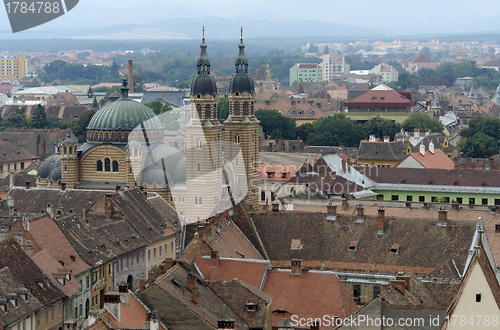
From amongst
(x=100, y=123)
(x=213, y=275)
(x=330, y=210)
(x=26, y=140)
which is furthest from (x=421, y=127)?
(x=213, y=275)

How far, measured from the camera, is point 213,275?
5766cm

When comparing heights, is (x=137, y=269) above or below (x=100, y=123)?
below

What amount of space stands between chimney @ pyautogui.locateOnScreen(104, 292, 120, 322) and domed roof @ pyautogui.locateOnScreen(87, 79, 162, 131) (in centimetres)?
5708

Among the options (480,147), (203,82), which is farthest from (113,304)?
(480,147)

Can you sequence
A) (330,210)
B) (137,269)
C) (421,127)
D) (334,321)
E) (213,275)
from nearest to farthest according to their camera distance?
(334,321) → (213,275) → (330,210) → (137,269) → (421,127)

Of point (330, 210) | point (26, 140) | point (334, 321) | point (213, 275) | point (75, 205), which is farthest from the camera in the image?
point (26, 140)

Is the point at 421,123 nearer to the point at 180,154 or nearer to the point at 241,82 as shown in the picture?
the point at 241,82

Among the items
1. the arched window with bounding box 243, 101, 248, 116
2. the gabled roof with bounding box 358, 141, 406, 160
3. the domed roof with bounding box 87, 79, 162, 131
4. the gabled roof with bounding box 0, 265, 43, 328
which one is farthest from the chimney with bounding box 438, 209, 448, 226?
the gabled roof with bounding box 358, 141, 406, 160

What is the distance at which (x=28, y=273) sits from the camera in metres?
60.3

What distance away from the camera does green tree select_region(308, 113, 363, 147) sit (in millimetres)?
153875

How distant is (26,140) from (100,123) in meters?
49.9

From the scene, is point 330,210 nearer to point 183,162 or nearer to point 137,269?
point 137,269

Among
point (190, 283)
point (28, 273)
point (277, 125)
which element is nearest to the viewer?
point (190, 283)

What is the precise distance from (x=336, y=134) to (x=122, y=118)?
188 ft
